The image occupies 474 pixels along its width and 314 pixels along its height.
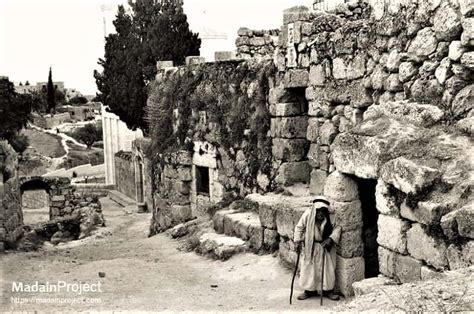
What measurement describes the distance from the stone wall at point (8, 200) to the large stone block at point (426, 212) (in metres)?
8.96

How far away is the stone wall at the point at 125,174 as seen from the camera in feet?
89.9

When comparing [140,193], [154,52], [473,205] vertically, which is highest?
[154,52]

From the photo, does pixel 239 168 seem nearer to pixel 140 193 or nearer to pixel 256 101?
pixel 256 101

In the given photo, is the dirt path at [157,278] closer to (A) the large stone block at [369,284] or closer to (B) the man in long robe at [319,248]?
(B) the man in long robe at [319,248]

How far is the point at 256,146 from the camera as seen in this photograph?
1148 cm

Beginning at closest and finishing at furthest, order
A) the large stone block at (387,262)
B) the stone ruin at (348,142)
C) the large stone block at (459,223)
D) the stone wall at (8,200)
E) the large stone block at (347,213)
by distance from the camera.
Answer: the large stone block at (459,223)
the stone ruin at (348,142)
the large stone block at (387,262)
the large stone block at (347,213)
the stone wall at (8,200)

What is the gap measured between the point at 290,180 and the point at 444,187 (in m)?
5.26

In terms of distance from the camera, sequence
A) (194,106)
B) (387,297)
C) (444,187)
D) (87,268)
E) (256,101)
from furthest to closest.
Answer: (194,106)
(256,101)
(87,268)
(444,187)
(387,297)

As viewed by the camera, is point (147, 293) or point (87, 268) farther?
point (87, 268)

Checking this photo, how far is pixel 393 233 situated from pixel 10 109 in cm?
1752

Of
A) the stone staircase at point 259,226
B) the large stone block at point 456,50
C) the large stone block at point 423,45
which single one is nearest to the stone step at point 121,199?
A: the stone staircase at point 259,226

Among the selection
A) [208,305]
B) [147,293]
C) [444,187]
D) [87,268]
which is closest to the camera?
[444,187]

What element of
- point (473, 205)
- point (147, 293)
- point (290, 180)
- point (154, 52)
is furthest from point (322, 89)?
point (154, 52)

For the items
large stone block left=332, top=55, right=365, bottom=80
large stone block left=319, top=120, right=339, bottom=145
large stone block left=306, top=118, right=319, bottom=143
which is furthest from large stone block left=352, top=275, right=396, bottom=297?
large stone block left=306, top=118, right=319, bottom=143
